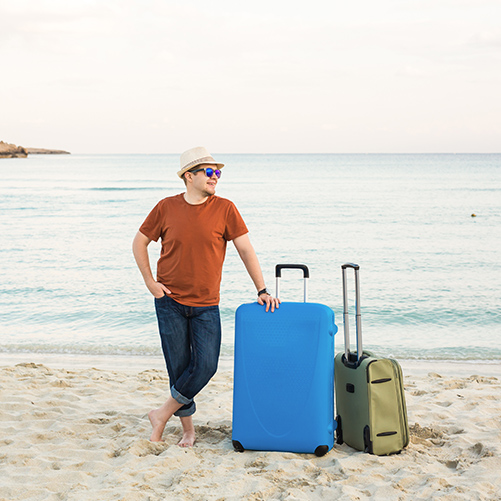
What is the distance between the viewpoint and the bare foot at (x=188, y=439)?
385 cm

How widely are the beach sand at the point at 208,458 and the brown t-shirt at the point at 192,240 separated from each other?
0.99 meters

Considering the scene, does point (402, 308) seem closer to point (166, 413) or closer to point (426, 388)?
point (426, 388)

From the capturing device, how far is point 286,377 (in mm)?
3645

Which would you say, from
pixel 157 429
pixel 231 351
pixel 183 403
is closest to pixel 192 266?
pixel 183 403

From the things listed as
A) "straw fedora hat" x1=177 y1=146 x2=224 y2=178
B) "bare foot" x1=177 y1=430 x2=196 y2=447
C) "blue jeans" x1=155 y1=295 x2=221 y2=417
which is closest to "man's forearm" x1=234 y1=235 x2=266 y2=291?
"blue jeans" x1=155 y1=295 x2=221 y2=417

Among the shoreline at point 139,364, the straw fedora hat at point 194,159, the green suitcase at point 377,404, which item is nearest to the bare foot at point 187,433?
the green suitcase at point 377,404

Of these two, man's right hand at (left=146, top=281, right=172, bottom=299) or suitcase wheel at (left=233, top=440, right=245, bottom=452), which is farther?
suitcase wheel at (left=233, top=440, right=245, bottom=452)

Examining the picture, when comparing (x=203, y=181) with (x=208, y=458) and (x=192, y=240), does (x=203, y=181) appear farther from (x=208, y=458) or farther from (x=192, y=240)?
(x=208, y=458)

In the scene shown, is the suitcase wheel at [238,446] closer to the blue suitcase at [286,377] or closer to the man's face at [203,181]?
Answer: the blue suitcase at [286,377]

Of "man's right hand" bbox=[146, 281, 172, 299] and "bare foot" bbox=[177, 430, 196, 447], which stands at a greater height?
"man's right hand" bbox=[146, 281, 172, 299]

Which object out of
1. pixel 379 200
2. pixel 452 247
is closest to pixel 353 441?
pixel 452 247

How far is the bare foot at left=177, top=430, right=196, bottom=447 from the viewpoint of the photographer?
3.85m

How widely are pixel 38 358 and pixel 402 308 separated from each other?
5592 millimetres

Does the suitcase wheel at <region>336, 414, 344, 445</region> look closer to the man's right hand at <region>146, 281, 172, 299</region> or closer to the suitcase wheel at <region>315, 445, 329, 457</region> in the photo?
the suitcase wheel at <region>315, 445, 329, 457</region>
